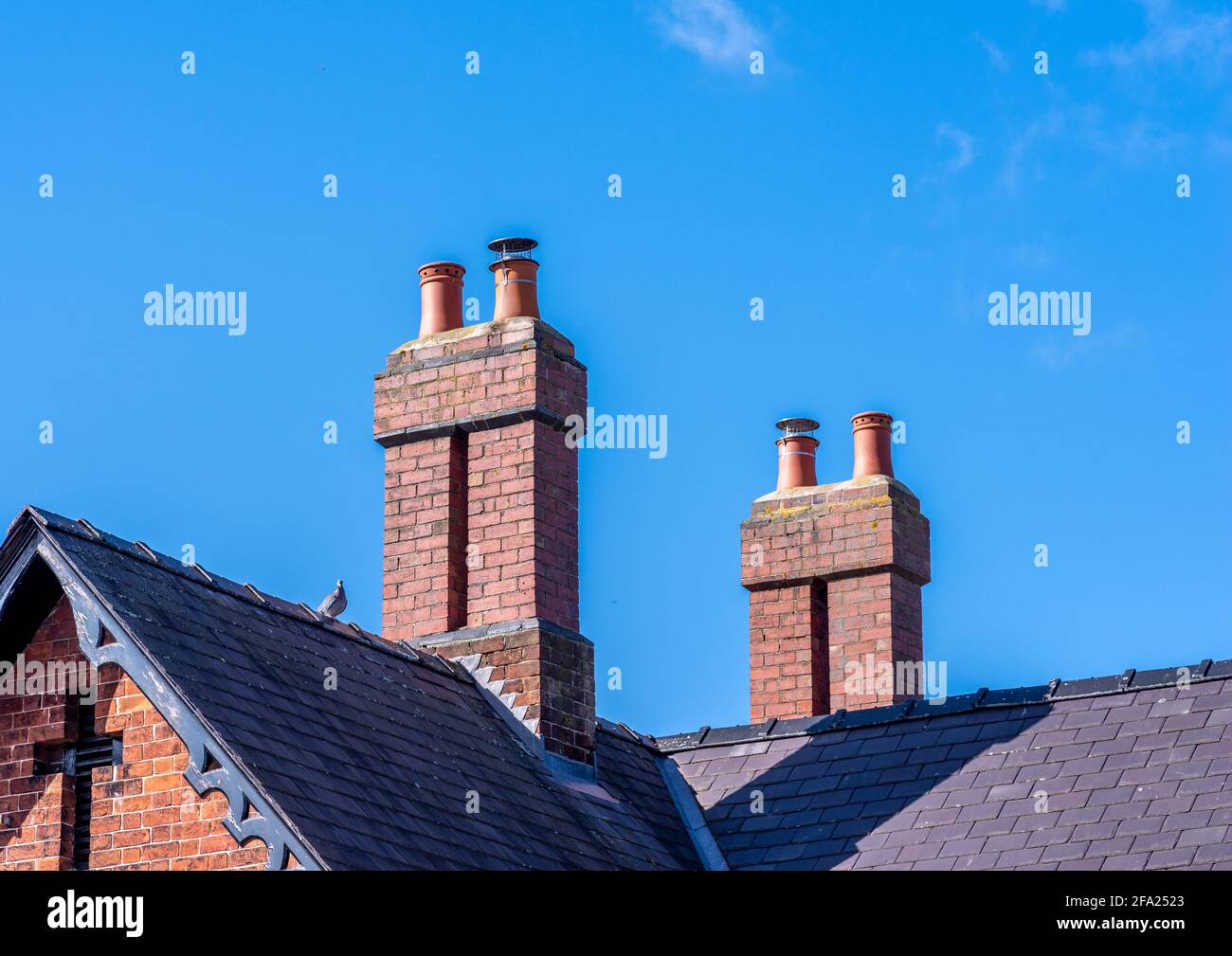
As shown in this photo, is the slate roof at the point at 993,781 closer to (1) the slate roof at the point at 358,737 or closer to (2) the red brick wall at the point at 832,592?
(1) the slate roof at the point at 358,737

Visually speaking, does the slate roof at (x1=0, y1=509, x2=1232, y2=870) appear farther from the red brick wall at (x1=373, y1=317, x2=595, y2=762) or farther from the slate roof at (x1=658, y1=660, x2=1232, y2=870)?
the red brick wall at (x1=373, y1=317, x2=595, y2=762)

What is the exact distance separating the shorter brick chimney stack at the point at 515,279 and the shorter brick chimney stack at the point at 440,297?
0.40m

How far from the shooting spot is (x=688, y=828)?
18688 millimetres

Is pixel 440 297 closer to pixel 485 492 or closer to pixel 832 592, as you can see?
pixel 485 492

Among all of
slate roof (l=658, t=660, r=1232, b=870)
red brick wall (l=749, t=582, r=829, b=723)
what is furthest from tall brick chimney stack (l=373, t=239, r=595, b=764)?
red brick wall (l=749, t=582, r=829, b=723)

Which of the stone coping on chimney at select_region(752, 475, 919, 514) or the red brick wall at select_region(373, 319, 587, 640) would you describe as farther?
the stone coping on chimney at select_region(752, 475, 919, 514)

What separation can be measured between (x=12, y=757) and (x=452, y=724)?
3532 mm

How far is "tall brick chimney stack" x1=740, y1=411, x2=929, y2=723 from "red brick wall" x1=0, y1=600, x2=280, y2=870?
8506mm

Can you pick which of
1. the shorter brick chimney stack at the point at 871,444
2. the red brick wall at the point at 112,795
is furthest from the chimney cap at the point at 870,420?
the red brick wall at the point at 112,795

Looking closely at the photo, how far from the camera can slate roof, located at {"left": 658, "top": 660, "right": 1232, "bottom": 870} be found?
16297mm
